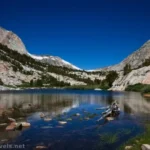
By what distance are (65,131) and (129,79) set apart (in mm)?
130676

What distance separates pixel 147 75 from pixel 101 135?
116 m

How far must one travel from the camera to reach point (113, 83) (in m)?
183

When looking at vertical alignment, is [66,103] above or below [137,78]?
below

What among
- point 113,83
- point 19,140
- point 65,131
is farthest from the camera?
point 113,83

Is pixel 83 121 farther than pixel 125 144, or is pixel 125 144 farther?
pixel 83 121

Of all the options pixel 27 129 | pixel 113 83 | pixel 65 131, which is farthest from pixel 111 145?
pixel 113 83

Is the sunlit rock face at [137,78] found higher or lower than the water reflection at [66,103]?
higher

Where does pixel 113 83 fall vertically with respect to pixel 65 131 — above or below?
above

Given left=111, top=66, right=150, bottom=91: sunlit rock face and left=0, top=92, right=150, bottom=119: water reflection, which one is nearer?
left=0, top=92, right=150, bottom=119: water reflection

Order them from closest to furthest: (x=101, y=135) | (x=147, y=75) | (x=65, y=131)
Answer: (x=101, y=135), (x=65, y=131), (x=147, y=75)

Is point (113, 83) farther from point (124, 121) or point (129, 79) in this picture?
point (124, 121)

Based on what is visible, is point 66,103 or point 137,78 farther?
point 137,78

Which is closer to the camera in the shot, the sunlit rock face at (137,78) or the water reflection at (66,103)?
the water reflection at (66,103)

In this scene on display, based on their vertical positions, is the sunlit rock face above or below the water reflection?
above
